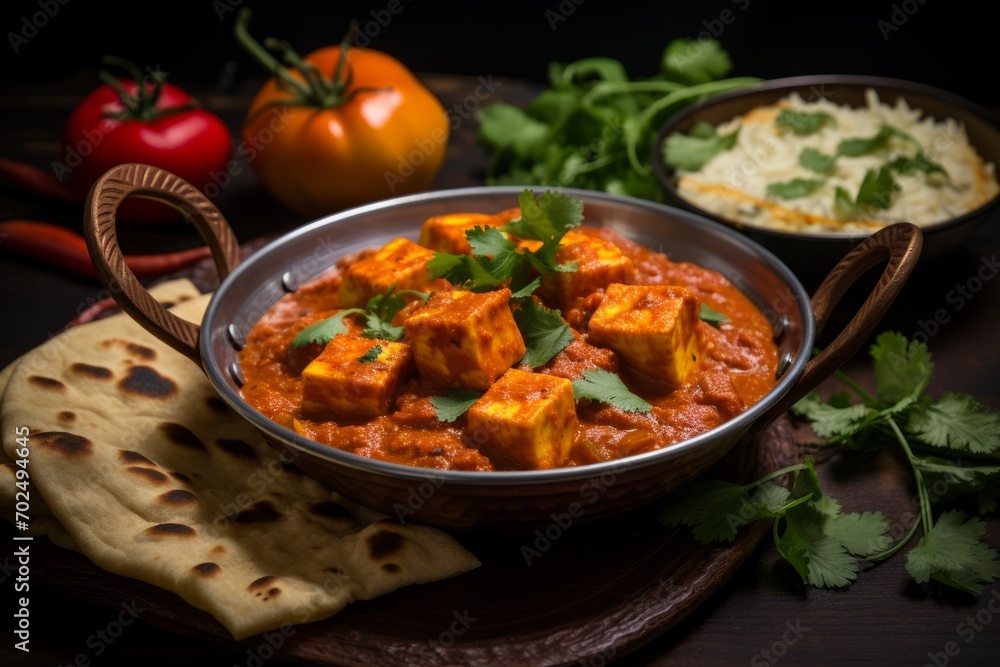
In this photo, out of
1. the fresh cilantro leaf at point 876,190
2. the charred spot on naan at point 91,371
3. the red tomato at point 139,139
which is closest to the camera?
the charred spot on naan at point 91,371

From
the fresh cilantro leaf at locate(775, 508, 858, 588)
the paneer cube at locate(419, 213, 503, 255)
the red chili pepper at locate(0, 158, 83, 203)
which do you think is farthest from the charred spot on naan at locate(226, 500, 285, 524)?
the red chili pepper at locate(0, 158, 83, 203)

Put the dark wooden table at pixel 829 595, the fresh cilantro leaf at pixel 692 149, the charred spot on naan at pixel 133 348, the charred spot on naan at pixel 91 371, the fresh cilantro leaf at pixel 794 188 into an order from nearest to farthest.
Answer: the dark wooden table at pixel 829 595
the charred spot on naan at pixel 91 371
the charred spot on naan at pixel 133 348
the fresh cilantro leaf at pixel 794 188
the fresh cilantro leaf at pixel 692 149

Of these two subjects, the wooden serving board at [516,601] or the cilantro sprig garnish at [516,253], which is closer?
the wooden serving board at [516,601]

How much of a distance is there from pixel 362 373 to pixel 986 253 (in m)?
3.08

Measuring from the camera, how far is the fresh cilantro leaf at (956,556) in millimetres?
2652

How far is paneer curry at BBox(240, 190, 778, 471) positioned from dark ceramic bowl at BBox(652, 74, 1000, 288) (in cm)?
52

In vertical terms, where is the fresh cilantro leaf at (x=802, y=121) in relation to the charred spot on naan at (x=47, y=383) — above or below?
above

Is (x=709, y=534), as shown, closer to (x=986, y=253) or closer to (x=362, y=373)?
(x=362, y=373)

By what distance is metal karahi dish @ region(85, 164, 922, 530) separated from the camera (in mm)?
2422

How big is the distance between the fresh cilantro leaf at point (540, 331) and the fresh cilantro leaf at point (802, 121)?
223cm

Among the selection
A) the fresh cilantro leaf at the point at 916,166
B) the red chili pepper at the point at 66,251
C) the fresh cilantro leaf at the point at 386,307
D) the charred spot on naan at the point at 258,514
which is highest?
A: the fresh cilantro leaf at the point at 916,166

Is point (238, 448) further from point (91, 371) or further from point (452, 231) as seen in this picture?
point (452, 231)

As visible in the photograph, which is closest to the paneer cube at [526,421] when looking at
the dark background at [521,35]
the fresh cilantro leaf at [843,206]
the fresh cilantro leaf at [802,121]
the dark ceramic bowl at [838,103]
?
the dark ceramic bowl at [838,103]

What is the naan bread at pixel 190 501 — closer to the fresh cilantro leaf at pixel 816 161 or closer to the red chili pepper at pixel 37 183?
the red chili pepper at pixel 37 183
